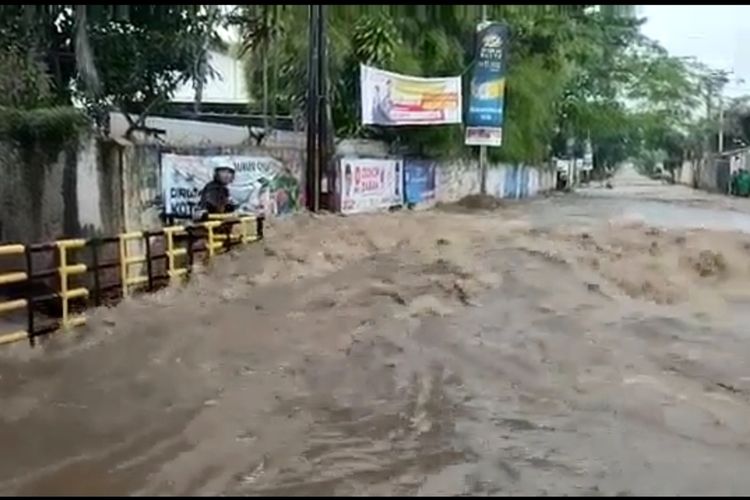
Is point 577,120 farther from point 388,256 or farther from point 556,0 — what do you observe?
point 556,0

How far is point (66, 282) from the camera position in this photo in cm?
944

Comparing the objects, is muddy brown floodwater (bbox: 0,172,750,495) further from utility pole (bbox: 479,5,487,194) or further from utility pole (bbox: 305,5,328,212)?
utility pole (bbox: 479,5,487,194)

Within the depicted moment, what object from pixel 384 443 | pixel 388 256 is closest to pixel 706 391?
pixel 384 443

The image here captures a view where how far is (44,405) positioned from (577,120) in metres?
40.1

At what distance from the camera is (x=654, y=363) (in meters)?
9.26

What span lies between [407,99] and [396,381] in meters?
15.2

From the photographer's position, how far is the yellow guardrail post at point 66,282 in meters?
9.31

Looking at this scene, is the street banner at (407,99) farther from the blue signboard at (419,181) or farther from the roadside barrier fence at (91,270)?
the roadside barrier fence at (91,270)

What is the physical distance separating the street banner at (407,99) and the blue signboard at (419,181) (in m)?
1.73

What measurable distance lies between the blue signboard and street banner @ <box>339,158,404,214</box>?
0.42 metres

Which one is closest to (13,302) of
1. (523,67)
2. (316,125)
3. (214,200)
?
(214,200)

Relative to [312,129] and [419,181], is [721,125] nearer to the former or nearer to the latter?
[419,181]

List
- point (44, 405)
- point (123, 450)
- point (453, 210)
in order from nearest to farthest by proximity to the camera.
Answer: point (123, 450) < point (44, 405) < point (453, 210)

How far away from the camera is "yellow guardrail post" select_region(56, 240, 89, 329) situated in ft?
30.6
